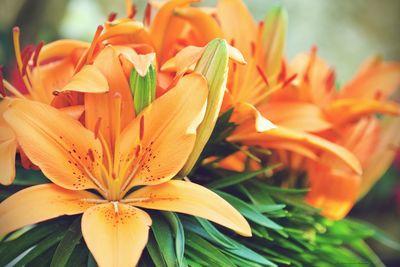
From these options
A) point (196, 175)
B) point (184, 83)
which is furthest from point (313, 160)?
point (184, 83)

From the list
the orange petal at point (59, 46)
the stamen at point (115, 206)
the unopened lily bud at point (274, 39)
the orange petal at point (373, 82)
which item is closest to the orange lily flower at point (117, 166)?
the stamen at point (115, 206)

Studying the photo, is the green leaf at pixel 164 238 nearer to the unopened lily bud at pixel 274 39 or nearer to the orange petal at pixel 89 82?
the orange petal at pixel 89 82

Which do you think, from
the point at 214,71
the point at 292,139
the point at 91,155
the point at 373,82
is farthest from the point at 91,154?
the point at 373,82

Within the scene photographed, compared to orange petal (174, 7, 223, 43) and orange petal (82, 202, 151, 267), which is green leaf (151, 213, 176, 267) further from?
orange petal (174, 7, 223, 43)

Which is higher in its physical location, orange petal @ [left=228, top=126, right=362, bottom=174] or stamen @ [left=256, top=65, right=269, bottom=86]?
stamen @ [left=256, top=65, right=269, bottom=86]

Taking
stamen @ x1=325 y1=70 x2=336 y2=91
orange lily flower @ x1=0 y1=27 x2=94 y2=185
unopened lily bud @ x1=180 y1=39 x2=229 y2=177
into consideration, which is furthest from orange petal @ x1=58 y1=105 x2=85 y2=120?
stamen @ x1=325 y1=70 x2=336 y2=91

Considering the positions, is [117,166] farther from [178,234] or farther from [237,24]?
[237,24]
